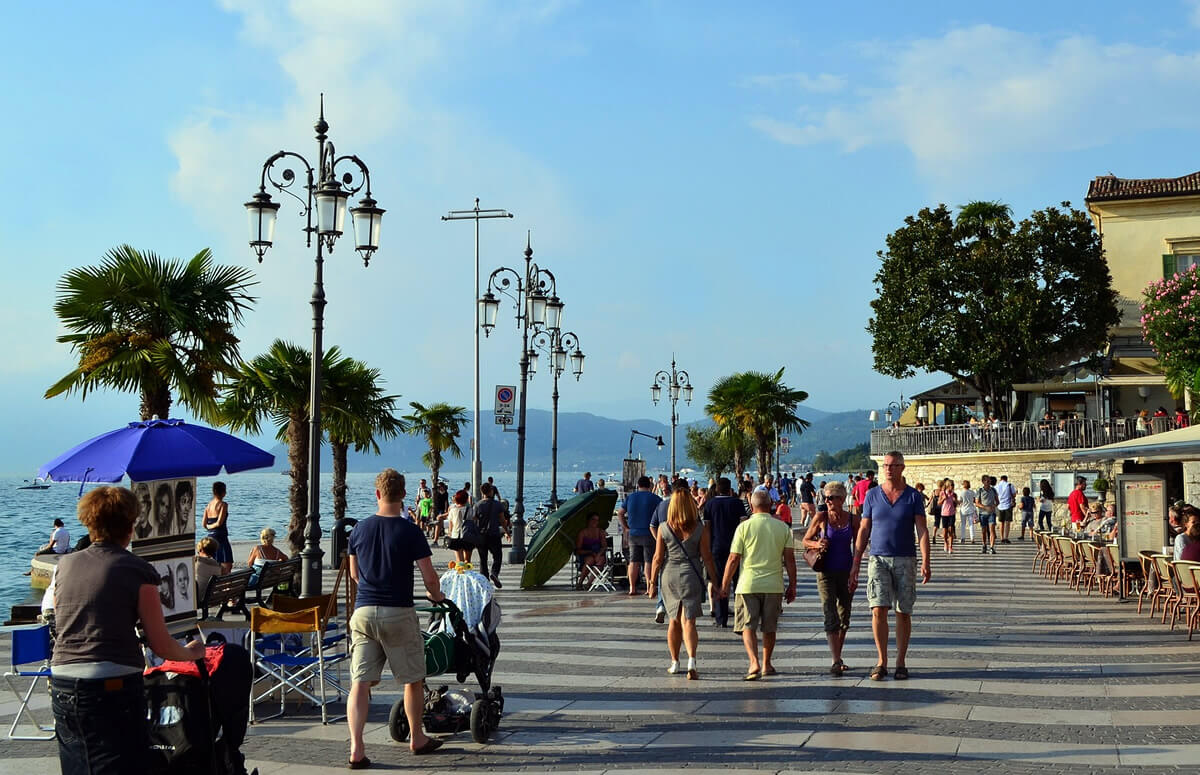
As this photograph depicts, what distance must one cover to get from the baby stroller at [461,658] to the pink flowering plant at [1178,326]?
28.2m

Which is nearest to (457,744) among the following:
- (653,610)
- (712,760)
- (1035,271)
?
(712,760)

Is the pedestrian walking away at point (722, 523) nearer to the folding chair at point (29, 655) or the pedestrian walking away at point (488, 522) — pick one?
the pedestrian walking away at point (488, 522)

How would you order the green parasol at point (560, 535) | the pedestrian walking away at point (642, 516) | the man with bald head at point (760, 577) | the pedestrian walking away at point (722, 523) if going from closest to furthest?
the man with bald head at point (760, 577)
the pedestrian walking away at point (722, 523)
the pedestrian walking away at point (642, 516)
the green parasol at point (560, 535)

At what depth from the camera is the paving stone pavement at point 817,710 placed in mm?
7285

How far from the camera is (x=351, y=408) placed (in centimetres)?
2617

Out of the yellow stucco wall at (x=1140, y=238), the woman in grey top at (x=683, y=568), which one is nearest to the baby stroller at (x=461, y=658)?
the woman in grey top at (x=683, y=568)

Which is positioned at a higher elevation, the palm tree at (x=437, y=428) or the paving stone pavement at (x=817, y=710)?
the palm tree at (x=437, y=428)

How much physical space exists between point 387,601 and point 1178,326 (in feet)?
100

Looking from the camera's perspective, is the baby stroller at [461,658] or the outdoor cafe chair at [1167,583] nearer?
the baby stroller at [461,658]

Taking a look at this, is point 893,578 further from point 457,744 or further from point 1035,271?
point 1035,271

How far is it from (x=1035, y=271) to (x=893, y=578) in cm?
3802

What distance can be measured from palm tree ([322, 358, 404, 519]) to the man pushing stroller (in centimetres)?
1824

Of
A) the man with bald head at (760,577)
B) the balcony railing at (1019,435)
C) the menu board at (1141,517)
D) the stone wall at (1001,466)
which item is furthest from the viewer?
the stone wall at (1001,466)

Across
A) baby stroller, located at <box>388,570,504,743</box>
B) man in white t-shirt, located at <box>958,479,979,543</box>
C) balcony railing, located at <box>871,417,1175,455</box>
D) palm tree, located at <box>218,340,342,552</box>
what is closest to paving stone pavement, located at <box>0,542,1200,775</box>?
baby stroller, located at <box>388,570,504,743</box>
